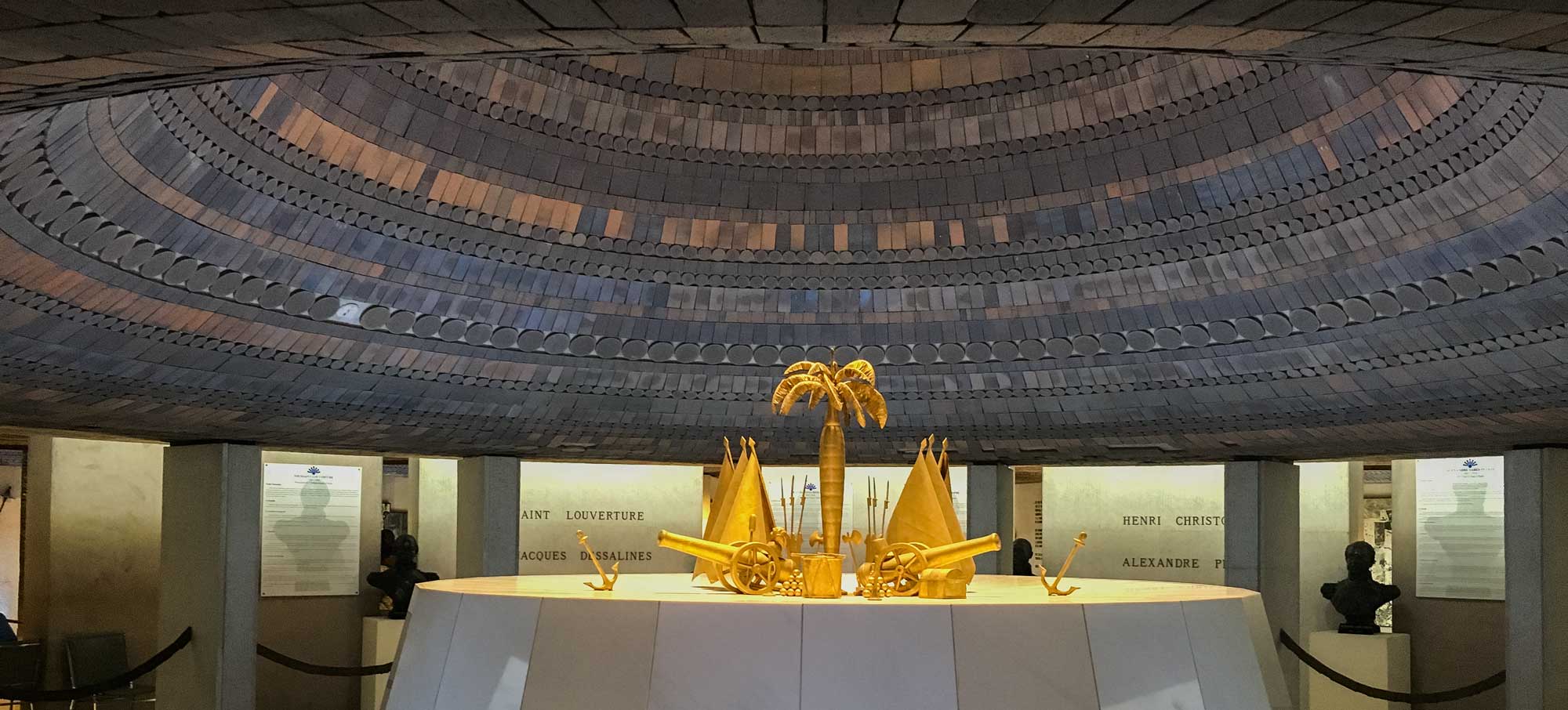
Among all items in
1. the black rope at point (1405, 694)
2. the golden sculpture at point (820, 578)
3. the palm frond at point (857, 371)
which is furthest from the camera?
the black rope at point (1405, 694)

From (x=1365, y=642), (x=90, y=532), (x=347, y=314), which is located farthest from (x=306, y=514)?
(x=1365, y=642)

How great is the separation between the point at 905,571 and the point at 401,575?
9826 millimetres

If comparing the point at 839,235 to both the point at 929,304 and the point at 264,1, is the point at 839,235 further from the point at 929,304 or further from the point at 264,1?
the point at 264,1

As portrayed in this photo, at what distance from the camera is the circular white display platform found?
22.0 feet

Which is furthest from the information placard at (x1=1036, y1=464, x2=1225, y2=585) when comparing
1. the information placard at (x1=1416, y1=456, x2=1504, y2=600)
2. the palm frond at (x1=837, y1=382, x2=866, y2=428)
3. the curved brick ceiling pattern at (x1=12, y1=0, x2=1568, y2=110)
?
the curved brick ceiling pattern at (x1=12, y1=0, x2=1568, y2=110)

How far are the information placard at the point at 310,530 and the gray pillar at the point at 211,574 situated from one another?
1.61 m

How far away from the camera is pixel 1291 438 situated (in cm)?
1353

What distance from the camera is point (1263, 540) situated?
15.2 metres

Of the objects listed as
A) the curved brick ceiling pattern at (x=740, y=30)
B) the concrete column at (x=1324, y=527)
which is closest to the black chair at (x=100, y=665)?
the curved brick ceiling pattern at (x=740, y=30)

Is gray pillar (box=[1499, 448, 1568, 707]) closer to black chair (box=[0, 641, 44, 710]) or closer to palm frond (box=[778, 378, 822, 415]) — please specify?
palm frond (box=[778, 378, 822, 415])

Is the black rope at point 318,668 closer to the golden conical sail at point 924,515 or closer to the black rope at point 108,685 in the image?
the black rope at point 108,685

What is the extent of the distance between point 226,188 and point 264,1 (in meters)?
7.15

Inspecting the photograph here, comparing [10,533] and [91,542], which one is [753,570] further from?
[10,533]

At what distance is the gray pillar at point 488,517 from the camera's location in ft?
51.9
